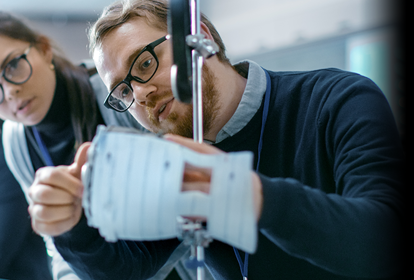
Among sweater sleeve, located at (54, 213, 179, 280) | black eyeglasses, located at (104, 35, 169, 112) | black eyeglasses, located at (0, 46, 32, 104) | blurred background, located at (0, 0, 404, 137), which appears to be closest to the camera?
sweater sleeve, located at (54, 213, 179, 280)

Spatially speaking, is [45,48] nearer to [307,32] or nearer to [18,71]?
[18,71]

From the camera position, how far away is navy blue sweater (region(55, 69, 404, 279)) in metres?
0.33

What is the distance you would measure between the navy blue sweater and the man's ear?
52 centimetres

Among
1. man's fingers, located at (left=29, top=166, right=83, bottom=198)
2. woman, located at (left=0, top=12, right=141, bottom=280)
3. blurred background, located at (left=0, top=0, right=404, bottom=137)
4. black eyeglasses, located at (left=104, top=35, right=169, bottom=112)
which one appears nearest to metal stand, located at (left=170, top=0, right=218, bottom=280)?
man's fingers, located at (left=29, top=166, right=83, bottom=198)

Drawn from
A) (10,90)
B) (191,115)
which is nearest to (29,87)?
(10,90)

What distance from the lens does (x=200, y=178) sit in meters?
0.29

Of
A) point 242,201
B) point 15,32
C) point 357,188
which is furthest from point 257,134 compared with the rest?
point 15,32

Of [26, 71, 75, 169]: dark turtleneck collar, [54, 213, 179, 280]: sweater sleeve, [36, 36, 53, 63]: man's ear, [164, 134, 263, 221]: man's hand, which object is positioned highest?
[36, 36, 53, 63]: man's ear

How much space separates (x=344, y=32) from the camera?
69.8 inches

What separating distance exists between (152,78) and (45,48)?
15.6 inches

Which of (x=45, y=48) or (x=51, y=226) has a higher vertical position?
(x=45, y=48)

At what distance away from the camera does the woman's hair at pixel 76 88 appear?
808 mm

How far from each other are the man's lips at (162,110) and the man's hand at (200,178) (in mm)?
333

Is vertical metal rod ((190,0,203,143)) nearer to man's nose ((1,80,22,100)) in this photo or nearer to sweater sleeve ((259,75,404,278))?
sweater sleeve ((259,75,404,278))
